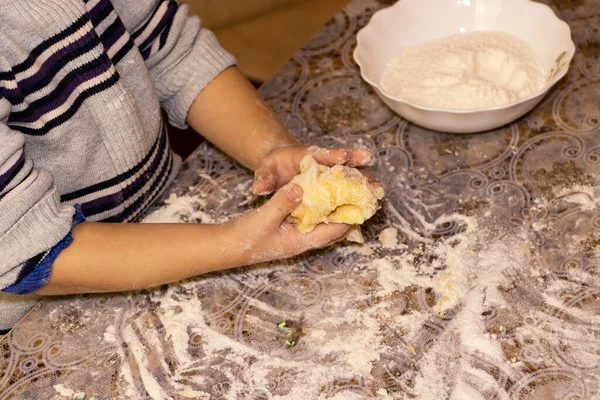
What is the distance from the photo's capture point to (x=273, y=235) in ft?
3.53

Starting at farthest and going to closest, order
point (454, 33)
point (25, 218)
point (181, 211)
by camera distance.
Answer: point (454, 33) → point (181, 211) → point (25, 218)

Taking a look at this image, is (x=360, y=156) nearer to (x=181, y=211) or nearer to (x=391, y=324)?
(x=391, y=324)

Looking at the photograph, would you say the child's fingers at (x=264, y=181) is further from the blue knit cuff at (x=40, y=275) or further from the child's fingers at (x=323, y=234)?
the blue knit cuff at (x=40, y=275)

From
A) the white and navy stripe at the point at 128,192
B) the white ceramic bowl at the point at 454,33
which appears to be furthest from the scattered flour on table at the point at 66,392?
→ the white ceramic bowl at the point at 454,33

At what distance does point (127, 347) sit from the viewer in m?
1.09

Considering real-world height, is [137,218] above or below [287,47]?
above

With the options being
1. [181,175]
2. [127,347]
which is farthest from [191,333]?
[181,175]

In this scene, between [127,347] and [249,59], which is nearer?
[127,347]

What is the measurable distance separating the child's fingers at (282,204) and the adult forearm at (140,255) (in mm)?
80

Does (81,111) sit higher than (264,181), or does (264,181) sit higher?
(81,111)

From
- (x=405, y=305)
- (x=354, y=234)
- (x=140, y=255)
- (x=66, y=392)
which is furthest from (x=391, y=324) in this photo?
(x=66, y=392)

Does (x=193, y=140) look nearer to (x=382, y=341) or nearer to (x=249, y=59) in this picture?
(x=249, y=59)

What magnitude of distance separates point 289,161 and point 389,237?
0.72 ft

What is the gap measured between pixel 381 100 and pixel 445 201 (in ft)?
1.05
